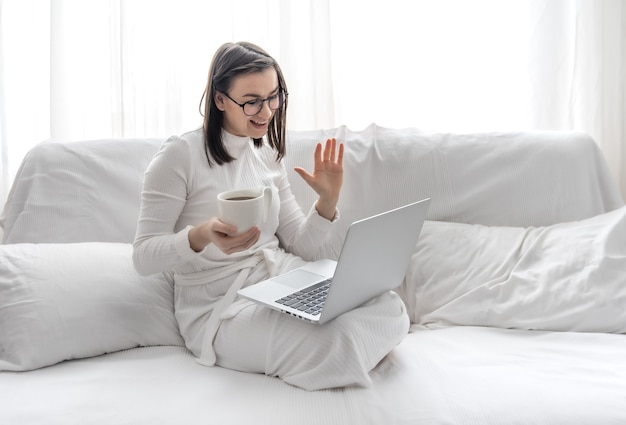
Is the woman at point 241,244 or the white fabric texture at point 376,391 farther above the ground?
the woman at point 241,244

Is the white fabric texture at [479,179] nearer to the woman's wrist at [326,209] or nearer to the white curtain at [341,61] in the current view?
the woman's wrist at [326,209]

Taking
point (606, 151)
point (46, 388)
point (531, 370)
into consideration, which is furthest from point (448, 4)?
point (46, 388)

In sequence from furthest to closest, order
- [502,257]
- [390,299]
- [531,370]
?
[502,257] → [390,299] → [531,370]

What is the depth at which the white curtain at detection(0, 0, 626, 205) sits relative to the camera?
2.18 m

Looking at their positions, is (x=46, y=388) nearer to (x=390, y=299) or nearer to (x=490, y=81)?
(x=390, y=299)

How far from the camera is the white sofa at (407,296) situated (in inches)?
46.1

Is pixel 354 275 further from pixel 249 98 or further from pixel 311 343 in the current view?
pixel 249 98

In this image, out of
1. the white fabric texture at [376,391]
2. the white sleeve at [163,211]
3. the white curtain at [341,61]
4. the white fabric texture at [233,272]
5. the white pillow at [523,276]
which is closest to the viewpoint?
A: the white fabric texture at [376,391]

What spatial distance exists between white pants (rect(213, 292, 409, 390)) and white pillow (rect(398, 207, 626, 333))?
299 mm

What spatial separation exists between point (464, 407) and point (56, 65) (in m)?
1.86

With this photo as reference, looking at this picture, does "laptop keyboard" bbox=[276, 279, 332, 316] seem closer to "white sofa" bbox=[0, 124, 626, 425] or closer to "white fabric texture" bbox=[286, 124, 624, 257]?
"white sofa" bbox=[0, 124, 626, 425]

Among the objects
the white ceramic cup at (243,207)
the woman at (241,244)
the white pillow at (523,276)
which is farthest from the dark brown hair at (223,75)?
the white pillow at (523,276)

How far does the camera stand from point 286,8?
7.13 ft

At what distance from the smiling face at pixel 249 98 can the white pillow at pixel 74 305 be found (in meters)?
0.47
